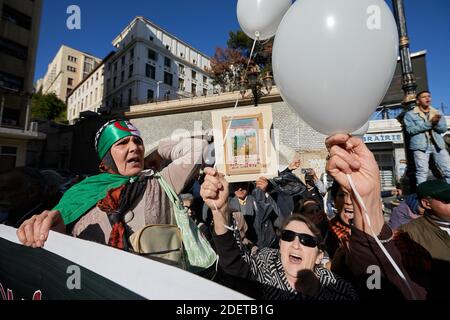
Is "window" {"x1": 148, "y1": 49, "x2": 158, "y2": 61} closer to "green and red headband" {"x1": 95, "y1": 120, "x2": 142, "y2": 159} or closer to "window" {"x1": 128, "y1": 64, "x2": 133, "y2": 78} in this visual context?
"window" {"x1": 128, "y1": 64, "x2": 133, "y2": 78}

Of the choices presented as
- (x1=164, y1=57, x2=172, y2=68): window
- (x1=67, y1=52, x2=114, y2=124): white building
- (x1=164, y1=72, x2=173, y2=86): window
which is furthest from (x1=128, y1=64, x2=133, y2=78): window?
(x1=67, y1=52, x2=114, y2=124): white building

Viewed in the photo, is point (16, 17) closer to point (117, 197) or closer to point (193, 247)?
point (117, 197)

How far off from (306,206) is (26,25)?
25.3 meters

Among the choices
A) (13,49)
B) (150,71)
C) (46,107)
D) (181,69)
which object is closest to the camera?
(13,49)

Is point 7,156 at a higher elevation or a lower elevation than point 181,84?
lower

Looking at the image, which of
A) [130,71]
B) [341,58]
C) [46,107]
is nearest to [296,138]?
[341,58]

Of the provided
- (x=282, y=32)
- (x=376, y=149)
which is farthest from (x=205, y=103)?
(x=282, y=32)

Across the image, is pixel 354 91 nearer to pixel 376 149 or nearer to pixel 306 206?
pixel 306 206

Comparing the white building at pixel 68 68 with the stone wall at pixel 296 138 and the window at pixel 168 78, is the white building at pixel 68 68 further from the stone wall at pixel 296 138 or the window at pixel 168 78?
the stone wall at pixel 296 138

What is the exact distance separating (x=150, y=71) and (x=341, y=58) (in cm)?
3369

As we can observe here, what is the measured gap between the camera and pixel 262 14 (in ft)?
8.00

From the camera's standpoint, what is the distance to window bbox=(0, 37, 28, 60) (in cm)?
1665

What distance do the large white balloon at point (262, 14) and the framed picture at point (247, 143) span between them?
1.21m
